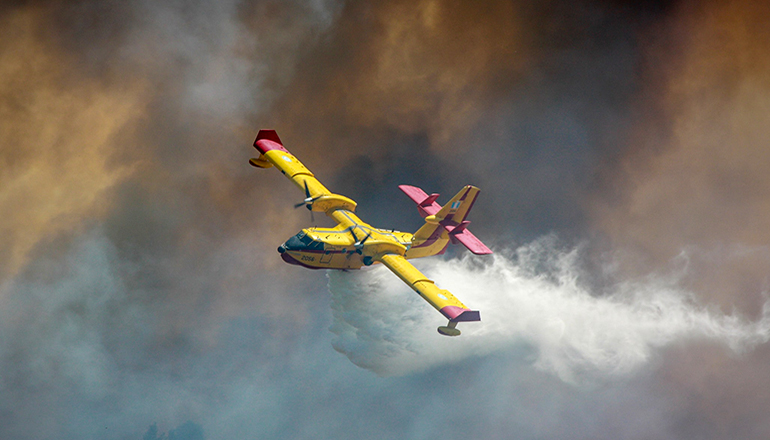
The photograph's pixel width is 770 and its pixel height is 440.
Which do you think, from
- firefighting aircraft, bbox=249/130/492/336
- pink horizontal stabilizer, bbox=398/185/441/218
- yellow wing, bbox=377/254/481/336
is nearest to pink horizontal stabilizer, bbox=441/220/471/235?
firefighting aircraft, bbox=249/130/492/336

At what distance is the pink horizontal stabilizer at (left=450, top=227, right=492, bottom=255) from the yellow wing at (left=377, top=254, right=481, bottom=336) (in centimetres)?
686

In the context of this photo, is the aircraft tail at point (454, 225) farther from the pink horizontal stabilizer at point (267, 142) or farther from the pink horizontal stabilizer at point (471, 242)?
the pink horizontal stabilizer at point (267, 142)

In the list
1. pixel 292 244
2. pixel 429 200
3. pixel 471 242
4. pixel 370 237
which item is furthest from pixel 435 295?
pixel 429 200

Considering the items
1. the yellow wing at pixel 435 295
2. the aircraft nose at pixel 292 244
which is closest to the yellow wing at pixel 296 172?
the aircraft nose at pixel 292 244

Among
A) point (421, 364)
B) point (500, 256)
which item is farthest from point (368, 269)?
point (500, 256)

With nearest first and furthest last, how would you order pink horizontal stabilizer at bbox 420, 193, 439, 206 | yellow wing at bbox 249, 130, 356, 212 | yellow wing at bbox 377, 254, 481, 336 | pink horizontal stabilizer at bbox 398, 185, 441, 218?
yellow wing at bbox 377, 254, 481, 336, yellow wing at bbox 249, 130, 356, 212, pink horizontal stabilizer at bbox 420, 193, 439, 206, pink horizontal stabilizer at bbox 398, 185, 441, 218

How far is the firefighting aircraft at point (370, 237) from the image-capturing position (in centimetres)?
6338

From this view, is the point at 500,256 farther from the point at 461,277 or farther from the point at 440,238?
the point at 440,238

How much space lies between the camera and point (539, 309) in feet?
244

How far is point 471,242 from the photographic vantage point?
Answer: 68312 millimetres

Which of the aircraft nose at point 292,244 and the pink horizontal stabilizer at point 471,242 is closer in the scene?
the aircraft nose at point 292,244

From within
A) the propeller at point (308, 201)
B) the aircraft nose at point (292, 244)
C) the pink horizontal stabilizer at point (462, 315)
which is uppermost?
the propeller at point (308, 201)

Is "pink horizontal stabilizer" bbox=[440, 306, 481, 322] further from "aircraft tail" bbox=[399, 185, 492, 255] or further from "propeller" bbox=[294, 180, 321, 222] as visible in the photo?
"propeller" bbox=[294, 180, 321, 222]

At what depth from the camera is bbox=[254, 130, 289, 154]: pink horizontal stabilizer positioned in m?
74.9
